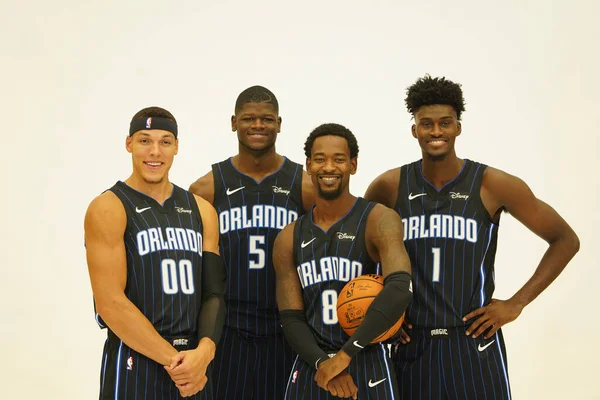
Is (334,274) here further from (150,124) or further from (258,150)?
(150,124)

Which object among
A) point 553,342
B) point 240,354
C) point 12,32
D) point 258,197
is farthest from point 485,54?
point 12,32

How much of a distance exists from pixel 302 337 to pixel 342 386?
10.5 inches

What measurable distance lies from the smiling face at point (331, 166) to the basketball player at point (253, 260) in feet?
1.54

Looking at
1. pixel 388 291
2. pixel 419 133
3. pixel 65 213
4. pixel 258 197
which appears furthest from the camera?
pixel 65 213

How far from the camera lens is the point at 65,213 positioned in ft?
18.4

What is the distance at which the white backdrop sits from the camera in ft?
18.3

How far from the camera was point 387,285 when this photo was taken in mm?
3088

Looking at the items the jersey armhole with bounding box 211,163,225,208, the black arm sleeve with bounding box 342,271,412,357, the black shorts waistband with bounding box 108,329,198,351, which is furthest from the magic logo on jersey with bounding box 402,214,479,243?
the black shorts waistband with bounding box 108,329,198,351

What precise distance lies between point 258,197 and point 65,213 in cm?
236

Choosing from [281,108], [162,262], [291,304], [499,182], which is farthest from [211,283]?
[281,108]

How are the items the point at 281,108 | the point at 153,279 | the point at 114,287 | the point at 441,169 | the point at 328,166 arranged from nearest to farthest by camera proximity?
the point at 114,287 → the point at 153,279 → the point at 328,166 → the point at 441,169 → the point at 281,108

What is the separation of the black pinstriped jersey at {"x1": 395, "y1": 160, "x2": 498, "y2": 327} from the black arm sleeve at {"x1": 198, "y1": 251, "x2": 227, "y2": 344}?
0.89m

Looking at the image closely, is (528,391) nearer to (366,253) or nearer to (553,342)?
(553,342)

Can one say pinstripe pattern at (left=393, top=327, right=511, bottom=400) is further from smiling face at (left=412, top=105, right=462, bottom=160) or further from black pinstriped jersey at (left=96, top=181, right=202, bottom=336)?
black pinstriped jersey at (left=96, top=181, right=202, bottom=336)
